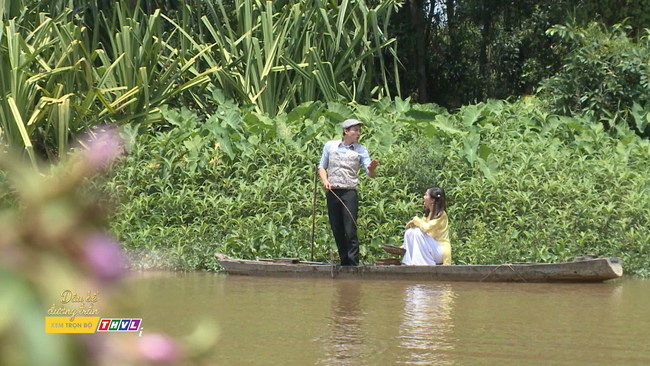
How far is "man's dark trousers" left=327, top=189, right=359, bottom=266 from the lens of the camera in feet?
27.5

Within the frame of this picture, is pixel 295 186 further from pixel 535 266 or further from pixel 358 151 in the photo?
pixel 535 266

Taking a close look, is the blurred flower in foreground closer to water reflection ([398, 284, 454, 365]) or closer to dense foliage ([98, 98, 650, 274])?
water reflection ([398, 284, 454, 365])

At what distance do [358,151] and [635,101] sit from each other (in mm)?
5988

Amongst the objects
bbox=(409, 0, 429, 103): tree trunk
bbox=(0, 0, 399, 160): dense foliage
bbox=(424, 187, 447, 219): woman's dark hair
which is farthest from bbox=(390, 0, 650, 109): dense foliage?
bbox=(424, 187, 447, 219): woman's dark hair

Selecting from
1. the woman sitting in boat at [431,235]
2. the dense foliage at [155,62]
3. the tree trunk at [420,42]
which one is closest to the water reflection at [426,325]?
the woman sitting in boat at [431,235]

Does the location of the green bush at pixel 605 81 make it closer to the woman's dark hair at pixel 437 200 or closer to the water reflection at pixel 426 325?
the woman's dark hair at pixel 437 200

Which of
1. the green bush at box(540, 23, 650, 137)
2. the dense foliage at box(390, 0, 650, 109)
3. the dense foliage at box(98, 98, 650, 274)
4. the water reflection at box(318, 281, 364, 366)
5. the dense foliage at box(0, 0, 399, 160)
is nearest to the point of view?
the water reflection at box(318, 281, 364, 366)

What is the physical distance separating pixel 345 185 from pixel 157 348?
777 centimetres

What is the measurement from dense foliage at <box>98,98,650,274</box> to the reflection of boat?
88cm

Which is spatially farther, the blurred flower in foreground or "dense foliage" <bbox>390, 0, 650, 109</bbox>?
"dense foliage" <bbox>390, 0, 650, 109</bbox>

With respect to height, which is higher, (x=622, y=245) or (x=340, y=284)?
(x=622, y=245)

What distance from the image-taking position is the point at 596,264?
743cm

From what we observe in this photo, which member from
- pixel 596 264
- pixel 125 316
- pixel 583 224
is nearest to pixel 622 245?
pixel 583 224

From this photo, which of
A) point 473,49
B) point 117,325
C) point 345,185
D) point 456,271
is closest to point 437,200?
point 456,271
